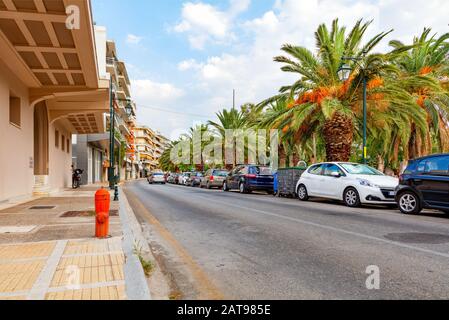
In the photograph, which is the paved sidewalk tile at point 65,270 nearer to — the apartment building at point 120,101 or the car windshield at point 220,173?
the car windshield at point 220,173

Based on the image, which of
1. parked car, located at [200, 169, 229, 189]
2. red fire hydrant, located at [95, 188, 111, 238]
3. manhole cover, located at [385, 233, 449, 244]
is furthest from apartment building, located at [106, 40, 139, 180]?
manhole cover, located at [385, 233, 449, 244]

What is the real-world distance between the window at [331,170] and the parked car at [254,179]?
683cm

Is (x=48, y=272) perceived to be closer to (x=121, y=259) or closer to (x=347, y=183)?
(x=121, y=259)

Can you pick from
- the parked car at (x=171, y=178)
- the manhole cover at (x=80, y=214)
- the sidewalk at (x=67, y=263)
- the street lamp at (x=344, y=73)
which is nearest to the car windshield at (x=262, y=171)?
the street lamp at (x=344, y=73)

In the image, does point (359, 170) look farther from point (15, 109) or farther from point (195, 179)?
point (195, 179)

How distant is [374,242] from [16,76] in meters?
13.8

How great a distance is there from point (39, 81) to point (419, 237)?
48.2 feet

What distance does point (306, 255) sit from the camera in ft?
19.0

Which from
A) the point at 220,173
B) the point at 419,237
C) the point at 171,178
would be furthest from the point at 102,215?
the point at 171,178

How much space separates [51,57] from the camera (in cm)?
1301

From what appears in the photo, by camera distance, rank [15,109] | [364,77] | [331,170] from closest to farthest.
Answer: [331,170] < [15,109] < [364,77]

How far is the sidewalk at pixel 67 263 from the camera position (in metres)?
3.88

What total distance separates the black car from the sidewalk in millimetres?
7518
